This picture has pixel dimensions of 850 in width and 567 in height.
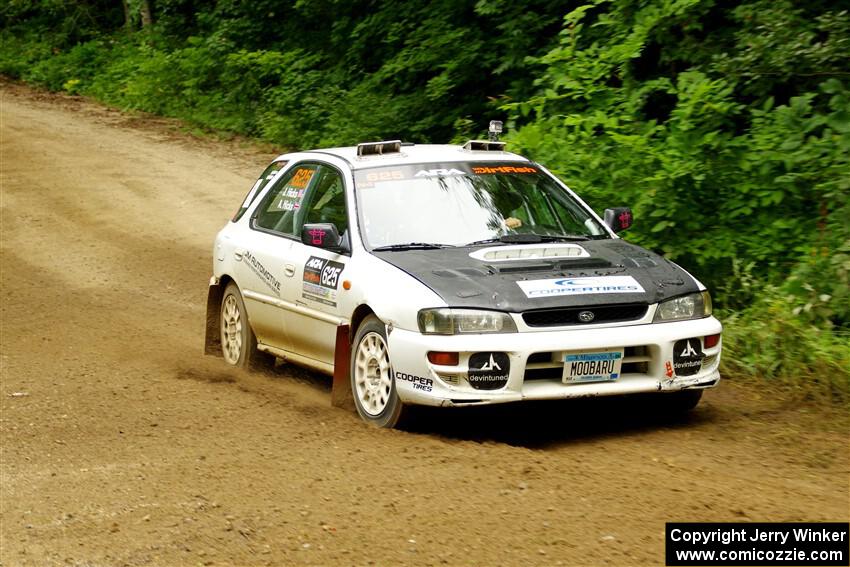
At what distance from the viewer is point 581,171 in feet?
35.6

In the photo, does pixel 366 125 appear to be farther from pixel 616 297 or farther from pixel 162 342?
pixel 616 297

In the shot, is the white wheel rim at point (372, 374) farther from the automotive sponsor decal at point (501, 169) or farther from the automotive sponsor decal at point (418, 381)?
the automotive sponsor decal at point (501, 169)

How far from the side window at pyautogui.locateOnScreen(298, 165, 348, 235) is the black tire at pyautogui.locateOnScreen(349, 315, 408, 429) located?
911 millimetres

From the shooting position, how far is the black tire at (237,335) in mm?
9273

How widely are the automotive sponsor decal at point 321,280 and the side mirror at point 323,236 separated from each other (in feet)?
0.42

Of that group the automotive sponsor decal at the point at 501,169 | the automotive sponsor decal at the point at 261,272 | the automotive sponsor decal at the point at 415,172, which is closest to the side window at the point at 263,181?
the automotive sponsor decal at the point at 261,272

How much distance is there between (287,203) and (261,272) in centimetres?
54

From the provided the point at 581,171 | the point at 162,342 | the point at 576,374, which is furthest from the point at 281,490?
the point at 581,171

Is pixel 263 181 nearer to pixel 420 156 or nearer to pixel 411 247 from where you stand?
pixel 420 156

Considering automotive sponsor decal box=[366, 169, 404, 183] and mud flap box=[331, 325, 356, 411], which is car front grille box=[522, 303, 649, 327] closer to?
mud flap box=[331, 325, 356, 411]

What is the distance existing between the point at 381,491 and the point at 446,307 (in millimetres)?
1245

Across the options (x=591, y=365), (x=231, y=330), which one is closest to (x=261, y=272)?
(x=231, y=330)

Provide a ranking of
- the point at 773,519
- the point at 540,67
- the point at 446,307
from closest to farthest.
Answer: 1. the point at 773,519
2. the point at 446,307
3. the point at 540,67

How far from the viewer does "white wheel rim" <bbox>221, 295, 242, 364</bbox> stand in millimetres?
9461
